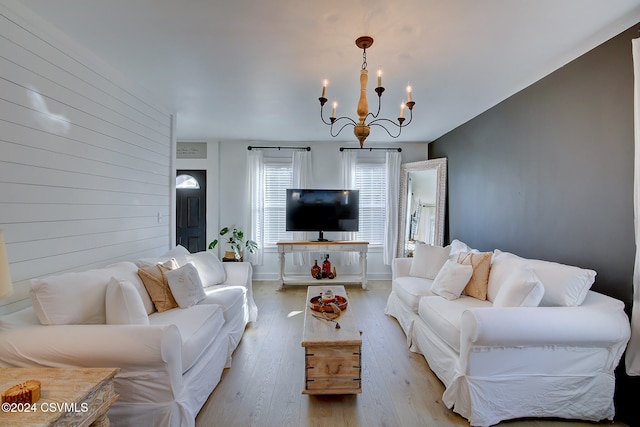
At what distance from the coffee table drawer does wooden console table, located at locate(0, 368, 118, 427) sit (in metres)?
1.18

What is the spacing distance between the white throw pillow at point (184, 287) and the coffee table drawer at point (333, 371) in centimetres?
114

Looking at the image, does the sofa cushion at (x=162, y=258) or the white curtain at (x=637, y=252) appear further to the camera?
the sofa cushion at (x=162, y=258)

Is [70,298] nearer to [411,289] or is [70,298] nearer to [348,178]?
[411,289]

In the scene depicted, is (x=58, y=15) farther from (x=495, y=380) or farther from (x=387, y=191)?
(x=387, y=191)

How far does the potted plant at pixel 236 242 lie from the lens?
16.9 feet

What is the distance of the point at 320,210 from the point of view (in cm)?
530

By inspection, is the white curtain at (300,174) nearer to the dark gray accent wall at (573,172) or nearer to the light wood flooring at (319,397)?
the light wood flooring at (319,397)

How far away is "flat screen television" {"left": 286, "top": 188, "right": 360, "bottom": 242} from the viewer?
5.27m

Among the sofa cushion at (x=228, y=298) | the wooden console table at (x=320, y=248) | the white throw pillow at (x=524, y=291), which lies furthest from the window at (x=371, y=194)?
the white throw pillow at (x=524, y=291)

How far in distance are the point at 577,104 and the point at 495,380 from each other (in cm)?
228

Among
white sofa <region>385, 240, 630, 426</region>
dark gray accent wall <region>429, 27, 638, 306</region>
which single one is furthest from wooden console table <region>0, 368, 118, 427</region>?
dark gray accent wall <region>429, 27, 638, 306</region>

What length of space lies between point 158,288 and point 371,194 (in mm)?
4060

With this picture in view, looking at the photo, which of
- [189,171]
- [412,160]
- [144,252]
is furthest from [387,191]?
[144,252]

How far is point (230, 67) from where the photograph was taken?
265cm
